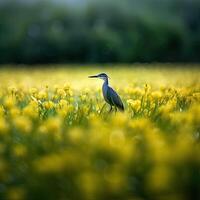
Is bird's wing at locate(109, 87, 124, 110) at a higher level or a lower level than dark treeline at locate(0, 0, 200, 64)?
lower

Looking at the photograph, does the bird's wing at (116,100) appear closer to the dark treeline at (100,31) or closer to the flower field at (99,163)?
the flower field at (99,163)

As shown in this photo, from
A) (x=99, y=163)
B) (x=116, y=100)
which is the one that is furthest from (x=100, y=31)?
(x=99, y=163)

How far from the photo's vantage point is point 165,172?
2.55m

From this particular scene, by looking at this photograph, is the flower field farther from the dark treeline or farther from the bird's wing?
the dark treeline

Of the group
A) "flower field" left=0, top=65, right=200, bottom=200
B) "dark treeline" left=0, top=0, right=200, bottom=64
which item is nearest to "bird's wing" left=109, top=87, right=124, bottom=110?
"flower field" left=0, top=65, right=200, bottom=200

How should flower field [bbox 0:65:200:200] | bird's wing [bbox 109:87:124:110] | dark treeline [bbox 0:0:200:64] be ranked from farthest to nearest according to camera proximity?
dark treeline [bbox 0:0:200:64] → bird's wing [bbox 109:87:124:110] → flower field [bbox 0:65:200:200]

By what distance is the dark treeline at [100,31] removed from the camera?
77.7 ft

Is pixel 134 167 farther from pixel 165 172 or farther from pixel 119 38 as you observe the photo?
pixel 119 38

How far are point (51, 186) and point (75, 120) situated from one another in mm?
1705

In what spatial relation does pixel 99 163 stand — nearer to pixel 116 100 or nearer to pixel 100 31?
pixel 116 100

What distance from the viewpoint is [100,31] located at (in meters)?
24.0

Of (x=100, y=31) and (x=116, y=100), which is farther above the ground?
(x=100, y=31)

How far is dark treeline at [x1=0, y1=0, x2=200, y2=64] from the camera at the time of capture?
2367cm

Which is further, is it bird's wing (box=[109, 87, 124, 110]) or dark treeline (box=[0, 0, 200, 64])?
dark treeline (box=[0, 0, 200, 64])
